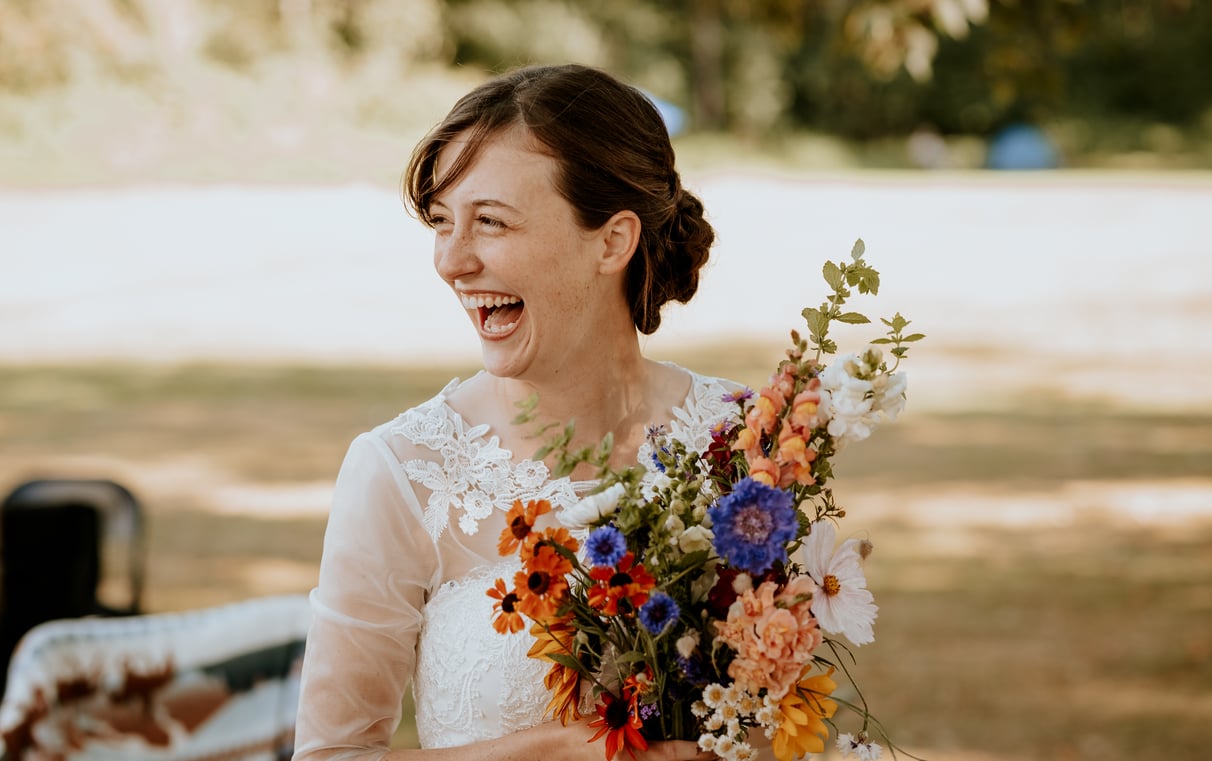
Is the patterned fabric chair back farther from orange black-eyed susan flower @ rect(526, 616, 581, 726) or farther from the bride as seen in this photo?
orange black-eyed susan flower @ rect(526, 616, 581, 726)

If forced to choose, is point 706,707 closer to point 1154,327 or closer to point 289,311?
point 1154,327

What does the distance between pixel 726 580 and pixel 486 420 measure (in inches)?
31.2

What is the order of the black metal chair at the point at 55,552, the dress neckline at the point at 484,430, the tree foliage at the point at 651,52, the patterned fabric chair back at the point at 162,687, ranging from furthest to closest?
the tree foliage at the point at 651,52 → the black metal chair at the point at 55,552 → the patterned fabric chair back at the point at 162,687 → the dress neckline at the point at 484,430

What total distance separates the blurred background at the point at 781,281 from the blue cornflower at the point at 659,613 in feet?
3.76

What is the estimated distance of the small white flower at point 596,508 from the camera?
168 cm


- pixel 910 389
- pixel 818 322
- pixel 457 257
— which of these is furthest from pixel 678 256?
pixel 910 389

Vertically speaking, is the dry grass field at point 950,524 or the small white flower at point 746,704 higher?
the small white flower at point 746,704

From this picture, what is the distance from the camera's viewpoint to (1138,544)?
8.59m

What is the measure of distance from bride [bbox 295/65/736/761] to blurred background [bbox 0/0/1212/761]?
14.6 inches

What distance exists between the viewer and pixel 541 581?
169 cm

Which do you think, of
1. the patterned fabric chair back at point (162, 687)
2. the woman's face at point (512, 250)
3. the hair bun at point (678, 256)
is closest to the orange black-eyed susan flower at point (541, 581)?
the woman's face at point (512, 250)

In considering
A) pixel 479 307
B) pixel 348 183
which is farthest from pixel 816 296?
pixel 479 307

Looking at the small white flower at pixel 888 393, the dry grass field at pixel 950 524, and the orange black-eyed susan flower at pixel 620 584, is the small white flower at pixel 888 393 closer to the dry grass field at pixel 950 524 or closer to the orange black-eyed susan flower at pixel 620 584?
the orange black-eyed susan flower at pixel 620 584

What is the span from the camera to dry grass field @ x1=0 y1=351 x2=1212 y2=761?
619 centimetres
